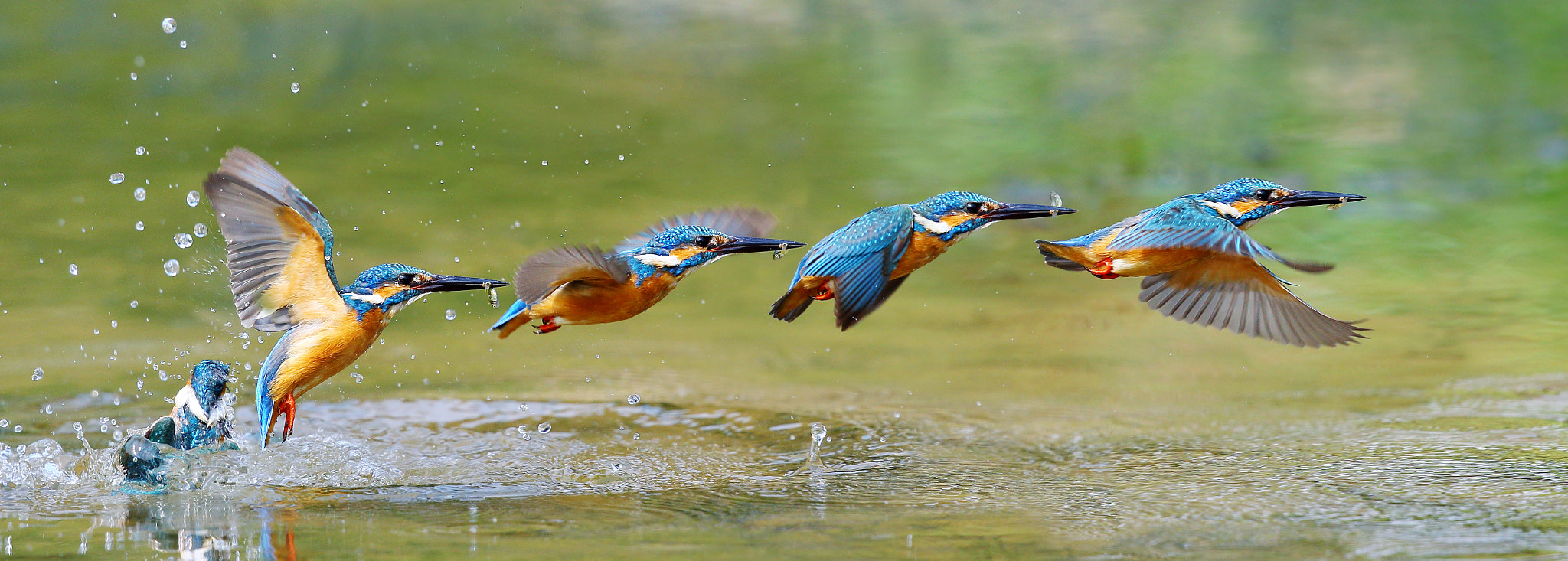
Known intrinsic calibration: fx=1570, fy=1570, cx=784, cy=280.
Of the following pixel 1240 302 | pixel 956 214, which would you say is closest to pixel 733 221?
pixel 956 214

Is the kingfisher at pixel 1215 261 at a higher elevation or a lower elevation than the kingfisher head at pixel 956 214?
lower

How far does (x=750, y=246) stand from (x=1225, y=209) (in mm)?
1475

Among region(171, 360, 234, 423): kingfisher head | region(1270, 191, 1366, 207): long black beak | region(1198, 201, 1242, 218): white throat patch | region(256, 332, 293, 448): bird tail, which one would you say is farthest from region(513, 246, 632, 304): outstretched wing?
region(1270, 191, 1366, 207): long black beak

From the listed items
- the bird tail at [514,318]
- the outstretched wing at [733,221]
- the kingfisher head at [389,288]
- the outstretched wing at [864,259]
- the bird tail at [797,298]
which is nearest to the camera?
the outstretched wing at [864,259]

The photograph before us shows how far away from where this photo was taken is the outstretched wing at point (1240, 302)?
498cm

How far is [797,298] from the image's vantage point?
4.82 meters

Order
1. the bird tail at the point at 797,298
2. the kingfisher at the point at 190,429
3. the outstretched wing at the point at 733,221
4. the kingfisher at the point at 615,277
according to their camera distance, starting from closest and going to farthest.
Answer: the kingfisher at the point at 615,277 → the bird tail at the point at 797,298 → the kingfisher at the point at 190,429 → the outstretched wing at the point at 733,221

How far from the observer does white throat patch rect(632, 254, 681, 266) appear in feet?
15.4

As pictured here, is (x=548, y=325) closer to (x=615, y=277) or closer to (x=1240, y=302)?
(x=615, y=277)

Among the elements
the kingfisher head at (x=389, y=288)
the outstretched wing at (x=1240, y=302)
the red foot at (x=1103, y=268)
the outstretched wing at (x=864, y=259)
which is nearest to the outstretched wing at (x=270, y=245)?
the kingfisher head at (x=389, y=288)

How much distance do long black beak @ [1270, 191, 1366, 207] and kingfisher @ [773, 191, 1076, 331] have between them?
28.2 inches

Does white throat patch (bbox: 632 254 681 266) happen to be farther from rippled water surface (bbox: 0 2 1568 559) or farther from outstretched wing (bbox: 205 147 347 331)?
outstretched wing (bbox: 205 147 347 331)

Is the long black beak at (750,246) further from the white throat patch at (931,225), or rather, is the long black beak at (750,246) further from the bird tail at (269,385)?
the bird tail at (269,385)

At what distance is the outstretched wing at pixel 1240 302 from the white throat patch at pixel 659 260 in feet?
5.26
